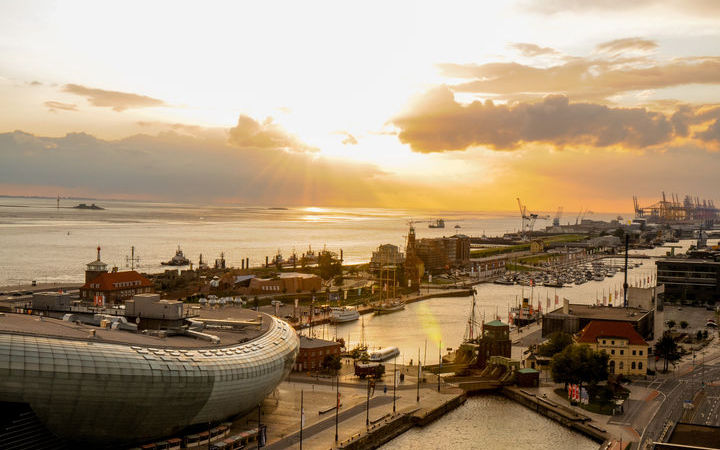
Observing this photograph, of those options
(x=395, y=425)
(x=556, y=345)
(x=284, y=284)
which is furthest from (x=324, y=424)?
(x=284, y=284)

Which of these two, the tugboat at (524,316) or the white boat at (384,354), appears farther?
the tugboat at (524,316)

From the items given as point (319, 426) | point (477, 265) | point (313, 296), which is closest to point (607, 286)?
point (477, 265)

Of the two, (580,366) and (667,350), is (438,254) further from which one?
(580,366)

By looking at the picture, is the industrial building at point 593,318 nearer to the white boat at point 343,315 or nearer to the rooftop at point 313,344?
the rooftop at point 313,344

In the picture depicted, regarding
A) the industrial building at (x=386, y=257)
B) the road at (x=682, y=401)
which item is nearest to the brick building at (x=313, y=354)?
the road at (x=682, y=401)

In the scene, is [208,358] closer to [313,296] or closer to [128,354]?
[128,354]
